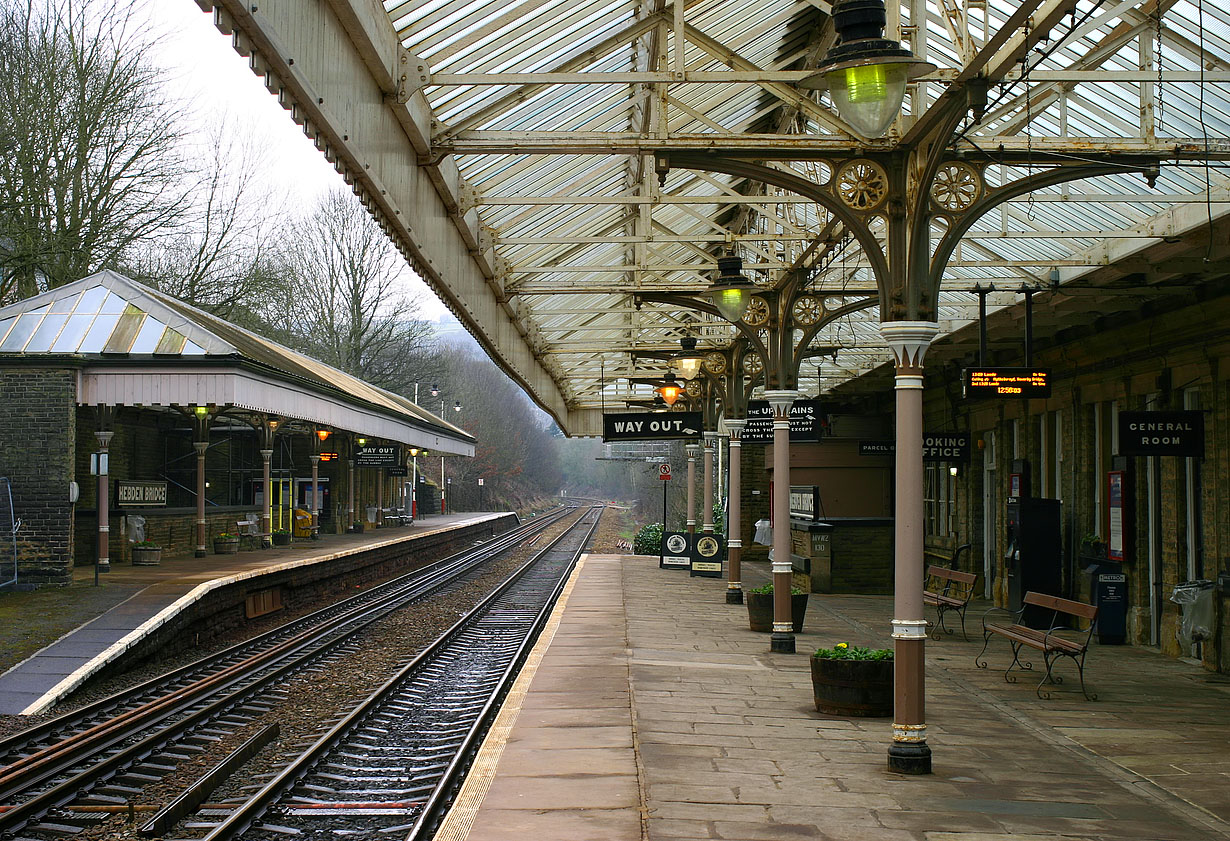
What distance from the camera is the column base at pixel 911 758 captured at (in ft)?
23.1

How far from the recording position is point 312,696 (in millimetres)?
12617

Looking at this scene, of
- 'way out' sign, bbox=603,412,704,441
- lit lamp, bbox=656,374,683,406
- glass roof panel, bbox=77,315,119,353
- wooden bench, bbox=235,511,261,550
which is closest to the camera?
glass roof panel, bbox=77,315,119,353

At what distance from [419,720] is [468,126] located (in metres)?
6.10

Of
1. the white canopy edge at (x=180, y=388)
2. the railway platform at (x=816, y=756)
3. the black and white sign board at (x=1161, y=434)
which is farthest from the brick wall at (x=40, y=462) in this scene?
the black and white sign board at (x=1161, y=434)

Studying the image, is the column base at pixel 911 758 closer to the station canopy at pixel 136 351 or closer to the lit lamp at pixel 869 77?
the lit lamp at pixel 869 77

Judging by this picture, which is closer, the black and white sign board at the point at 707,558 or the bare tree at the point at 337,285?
the black and white sign board at the point at 707,558

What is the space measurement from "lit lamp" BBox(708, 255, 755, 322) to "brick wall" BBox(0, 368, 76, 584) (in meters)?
10.7

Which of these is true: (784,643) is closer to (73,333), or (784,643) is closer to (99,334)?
(99,334)

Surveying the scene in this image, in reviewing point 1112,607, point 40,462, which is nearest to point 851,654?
point 1112,607

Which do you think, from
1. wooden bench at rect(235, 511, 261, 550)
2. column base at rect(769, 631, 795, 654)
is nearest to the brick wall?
wooden bench at rect(235, 511, 261, 550)

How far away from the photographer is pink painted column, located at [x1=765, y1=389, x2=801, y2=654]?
39.6 feet

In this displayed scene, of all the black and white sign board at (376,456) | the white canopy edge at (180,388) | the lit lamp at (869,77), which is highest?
the lit lamp at (869,77)

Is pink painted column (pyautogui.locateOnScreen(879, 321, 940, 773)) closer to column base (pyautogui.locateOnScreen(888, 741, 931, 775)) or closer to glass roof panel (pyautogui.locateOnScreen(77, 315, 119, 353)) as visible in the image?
column base (pyautogui.locateOnScreen(888, 741, 931, 775))

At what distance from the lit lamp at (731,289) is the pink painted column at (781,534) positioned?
3.79ft
